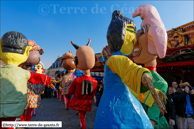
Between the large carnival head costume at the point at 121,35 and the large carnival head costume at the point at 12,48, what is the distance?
171 cm

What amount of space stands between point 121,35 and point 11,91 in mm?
1956

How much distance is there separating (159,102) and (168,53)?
5259 mm

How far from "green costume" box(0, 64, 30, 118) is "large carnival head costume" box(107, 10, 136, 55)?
173cm

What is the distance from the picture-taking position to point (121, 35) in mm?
1466

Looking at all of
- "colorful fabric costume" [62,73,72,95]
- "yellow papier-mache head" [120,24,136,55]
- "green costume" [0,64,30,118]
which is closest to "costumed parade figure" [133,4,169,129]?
"yellow papier-mache head" [120,24,136,55]

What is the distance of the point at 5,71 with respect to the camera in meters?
2.14

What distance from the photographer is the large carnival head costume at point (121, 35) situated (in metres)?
1.48

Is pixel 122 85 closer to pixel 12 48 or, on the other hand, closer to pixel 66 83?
pixel 12 48

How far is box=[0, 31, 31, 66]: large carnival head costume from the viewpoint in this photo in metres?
2.25

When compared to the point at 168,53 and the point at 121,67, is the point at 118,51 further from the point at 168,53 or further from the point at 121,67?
the point at 168,53

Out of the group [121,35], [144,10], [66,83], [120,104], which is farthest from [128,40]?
[66,83]

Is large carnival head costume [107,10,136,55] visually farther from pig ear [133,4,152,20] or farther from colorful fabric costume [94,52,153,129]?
pig ear [133,4,152,20]

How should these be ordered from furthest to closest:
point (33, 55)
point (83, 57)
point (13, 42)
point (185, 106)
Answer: point (33, 55) < point (185, 106) < point (83, 57) < point (13, 42)

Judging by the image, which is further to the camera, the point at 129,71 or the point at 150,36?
the point at 150,36
